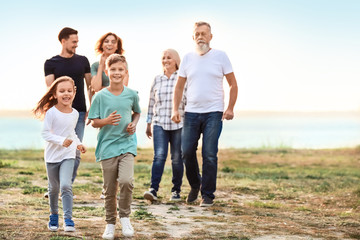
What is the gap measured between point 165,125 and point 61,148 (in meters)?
2.52

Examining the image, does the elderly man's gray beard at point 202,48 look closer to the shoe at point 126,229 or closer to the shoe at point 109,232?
the shoe at point 126,229

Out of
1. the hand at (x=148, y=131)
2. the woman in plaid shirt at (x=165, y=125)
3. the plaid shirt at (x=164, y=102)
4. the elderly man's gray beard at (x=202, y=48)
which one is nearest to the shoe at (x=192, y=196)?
the woman in plaid shirt at (x=165, y=125)

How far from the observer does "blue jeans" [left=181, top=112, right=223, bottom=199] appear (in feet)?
22.7

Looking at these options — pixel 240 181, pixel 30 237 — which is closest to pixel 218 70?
pixel 30 237

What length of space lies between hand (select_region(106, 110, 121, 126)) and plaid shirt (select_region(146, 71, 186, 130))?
2485 millimetres

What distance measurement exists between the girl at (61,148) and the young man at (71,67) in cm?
166

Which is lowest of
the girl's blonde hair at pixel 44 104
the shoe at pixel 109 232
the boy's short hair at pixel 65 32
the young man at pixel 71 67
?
the shoe at pixel 109 232

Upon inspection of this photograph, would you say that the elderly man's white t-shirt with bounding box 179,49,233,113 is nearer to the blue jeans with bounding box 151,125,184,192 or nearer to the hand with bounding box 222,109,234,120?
the hand with bounding box 222,109,234,120

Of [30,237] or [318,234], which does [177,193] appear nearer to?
[318,234]

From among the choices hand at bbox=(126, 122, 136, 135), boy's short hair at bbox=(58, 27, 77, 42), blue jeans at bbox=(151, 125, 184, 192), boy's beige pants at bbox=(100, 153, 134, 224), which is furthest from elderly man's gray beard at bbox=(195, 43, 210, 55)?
boy's beige pants at bbox=(100, 153, 134, 224)

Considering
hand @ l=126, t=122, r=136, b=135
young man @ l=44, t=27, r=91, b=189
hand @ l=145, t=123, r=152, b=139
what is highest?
young man @ l=44, t=27, r=91, b=189

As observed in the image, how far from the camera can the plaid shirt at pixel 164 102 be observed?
757 cm

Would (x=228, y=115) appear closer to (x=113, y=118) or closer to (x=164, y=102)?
(x=164, y=102)

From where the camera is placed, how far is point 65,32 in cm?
709
